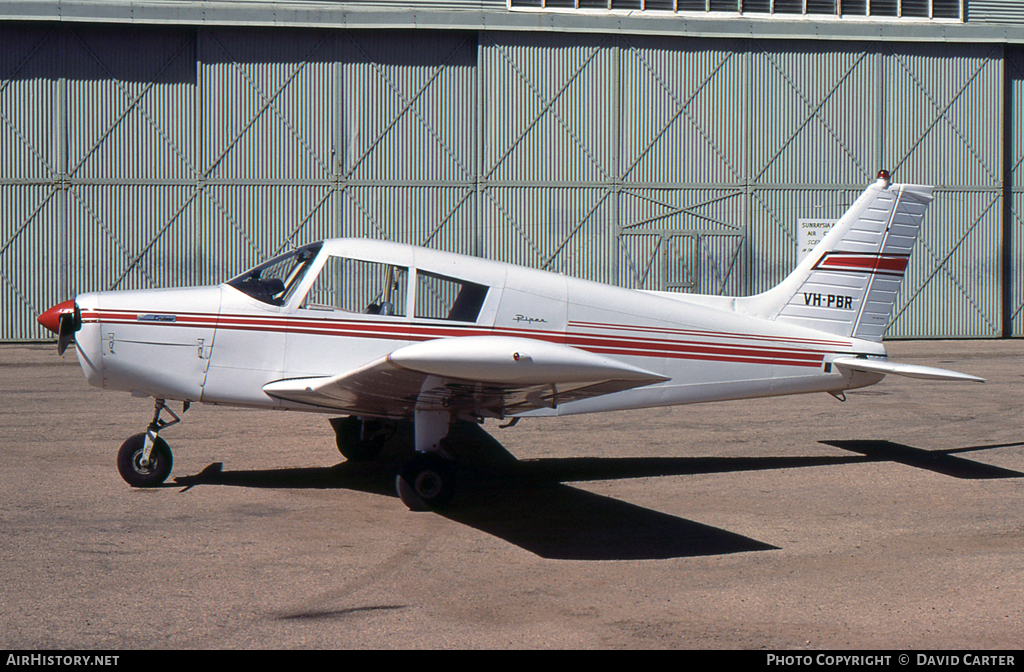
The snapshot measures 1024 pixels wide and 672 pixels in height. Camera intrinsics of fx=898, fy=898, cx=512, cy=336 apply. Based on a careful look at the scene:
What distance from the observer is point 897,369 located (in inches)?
322

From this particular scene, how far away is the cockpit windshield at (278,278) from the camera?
7.62 meters

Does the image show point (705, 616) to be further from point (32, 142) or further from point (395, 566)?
point (32, 142)

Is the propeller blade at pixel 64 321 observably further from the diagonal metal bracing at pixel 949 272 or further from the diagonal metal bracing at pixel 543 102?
the diagonal metal bracing at pixel 949 272

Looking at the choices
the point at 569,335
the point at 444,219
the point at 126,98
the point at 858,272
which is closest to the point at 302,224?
the point at 444,219

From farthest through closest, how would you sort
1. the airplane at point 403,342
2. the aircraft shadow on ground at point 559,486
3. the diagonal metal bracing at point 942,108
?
1. the diagonal metal bracing at point 942,108
2. the airplane at point 403,342
3. the aircraft shadow on ground at point 559,486

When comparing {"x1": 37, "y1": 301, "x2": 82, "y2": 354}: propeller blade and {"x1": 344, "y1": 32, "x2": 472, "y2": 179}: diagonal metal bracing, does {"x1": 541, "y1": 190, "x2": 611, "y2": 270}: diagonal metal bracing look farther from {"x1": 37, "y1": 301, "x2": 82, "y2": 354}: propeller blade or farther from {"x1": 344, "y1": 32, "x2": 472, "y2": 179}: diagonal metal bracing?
{"x1": 37, "y1": 301, "x2": 82, "y2": 354}: propeller blade

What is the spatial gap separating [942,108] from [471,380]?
21249mm

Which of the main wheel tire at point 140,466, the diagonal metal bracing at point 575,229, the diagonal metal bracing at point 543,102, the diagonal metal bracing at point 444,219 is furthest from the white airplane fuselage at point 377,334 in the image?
the diagonal metal bracing at point 543,102

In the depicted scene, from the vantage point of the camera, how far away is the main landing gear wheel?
7.30 metres

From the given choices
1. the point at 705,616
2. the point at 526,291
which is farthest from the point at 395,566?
the point at 526,291

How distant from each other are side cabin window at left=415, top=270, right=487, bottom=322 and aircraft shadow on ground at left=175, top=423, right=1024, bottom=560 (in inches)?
50.9

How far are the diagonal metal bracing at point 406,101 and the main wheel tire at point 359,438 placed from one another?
43.8 feet

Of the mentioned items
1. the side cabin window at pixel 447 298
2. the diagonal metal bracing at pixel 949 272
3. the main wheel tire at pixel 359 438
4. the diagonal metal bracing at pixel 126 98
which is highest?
the diagonal metal bracing at pixel 126 98

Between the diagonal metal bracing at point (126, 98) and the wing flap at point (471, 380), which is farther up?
the diagonal metal bracing at point (126, 98)
